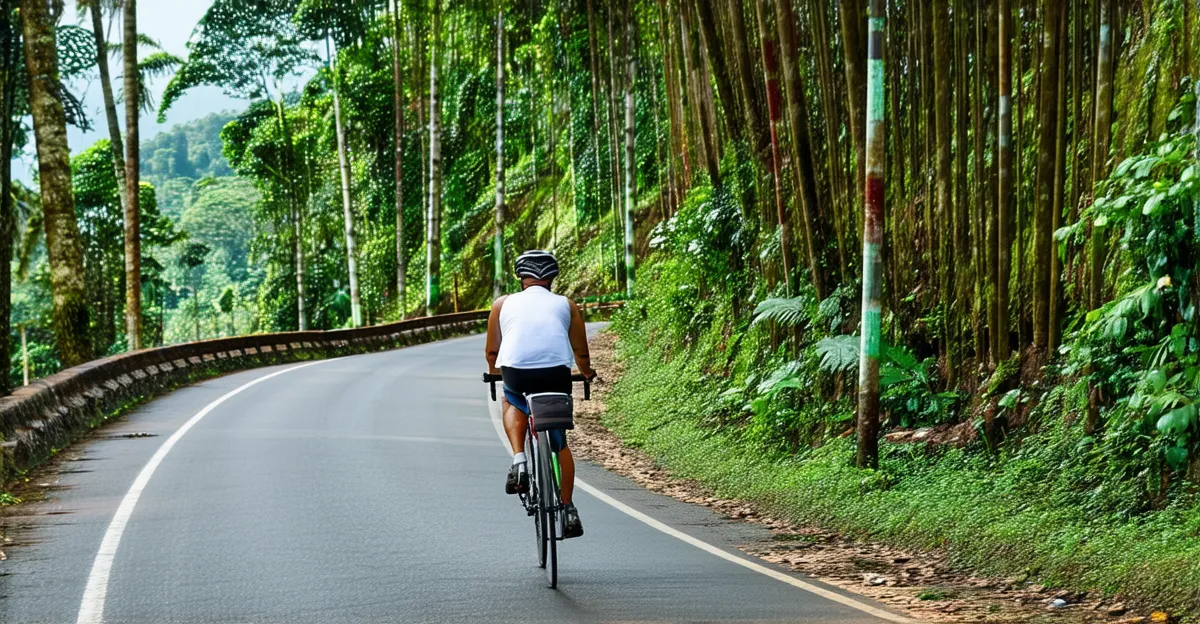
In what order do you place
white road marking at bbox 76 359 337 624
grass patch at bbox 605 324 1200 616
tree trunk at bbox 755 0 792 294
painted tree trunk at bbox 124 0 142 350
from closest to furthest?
white road marking at bbox 76 359 337 624, grass patch at bbox 605 324 1200 616, tree trunk at bbox 755 0 792 294, painted tree trunk at bbox 124 0 142 350

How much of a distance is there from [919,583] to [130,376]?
1564 centimetres

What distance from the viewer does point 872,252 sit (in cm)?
1078

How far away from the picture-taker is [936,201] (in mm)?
11836

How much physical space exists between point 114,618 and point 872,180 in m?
6.77

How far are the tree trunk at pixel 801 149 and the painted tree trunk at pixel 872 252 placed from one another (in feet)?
6.72

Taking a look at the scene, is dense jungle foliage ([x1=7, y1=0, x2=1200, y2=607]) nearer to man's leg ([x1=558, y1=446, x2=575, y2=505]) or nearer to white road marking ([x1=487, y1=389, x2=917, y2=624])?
white road marking ([x1=487, y1=389, x2=917, y2=624])

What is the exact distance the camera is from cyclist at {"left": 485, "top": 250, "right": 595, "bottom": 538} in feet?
25.5

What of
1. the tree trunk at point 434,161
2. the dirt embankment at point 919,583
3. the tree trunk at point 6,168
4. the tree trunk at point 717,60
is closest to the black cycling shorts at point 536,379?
the dirt embankment at point 919,583

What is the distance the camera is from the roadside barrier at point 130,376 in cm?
1370

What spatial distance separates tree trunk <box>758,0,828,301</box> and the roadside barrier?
8037 millimetres

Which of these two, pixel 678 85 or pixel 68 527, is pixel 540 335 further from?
pixel 678 85

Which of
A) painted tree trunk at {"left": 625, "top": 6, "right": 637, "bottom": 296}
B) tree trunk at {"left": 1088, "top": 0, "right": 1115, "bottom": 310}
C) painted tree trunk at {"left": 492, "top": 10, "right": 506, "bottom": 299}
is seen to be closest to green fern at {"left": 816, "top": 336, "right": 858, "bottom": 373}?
tree trunk at {"left": 1088, "top": 0, "right": 1115, "bottom": 310}

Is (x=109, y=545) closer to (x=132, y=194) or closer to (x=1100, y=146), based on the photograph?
(x=1100, y=146)

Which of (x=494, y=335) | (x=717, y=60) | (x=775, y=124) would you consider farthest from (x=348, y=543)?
(x=717, y=60)
